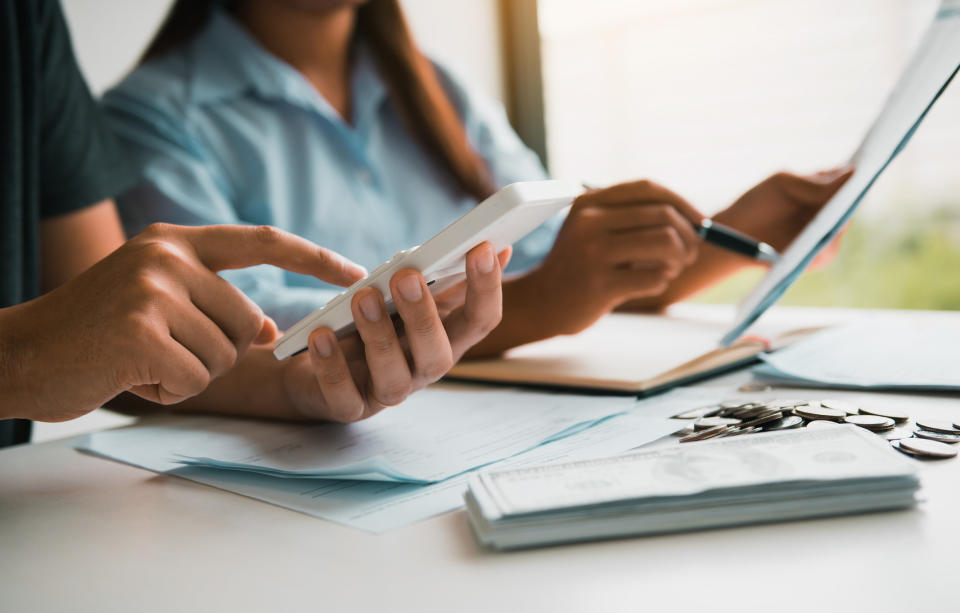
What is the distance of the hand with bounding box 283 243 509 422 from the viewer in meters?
0.48

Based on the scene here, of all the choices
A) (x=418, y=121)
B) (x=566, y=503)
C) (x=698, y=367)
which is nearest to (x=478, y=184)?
(x=418, y=121)

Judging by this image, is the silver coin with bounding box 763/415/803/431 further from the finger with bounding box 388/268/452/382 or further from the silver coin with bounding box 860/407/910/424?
the finger with bounding box 388/268/452/382

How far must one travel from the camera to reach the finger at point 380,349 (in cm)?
48

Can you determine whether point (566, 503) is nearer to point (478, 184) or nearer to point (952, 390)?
point (952, 390)

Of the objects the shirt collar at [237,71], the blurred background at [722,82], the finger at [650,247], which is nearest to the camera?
the finger at [650,247]

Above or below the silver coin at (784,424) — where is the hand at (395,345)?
above

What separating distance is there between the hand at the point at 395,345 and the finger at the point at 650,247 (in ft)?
0.68

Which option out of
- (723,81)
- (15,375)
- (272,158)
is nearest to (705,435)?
(15,375)

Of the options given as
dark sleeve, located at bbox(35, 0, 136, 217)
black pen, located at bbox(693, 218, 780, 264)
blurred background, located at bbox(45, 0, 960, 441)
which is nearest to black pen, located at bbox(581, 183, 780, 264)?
black pen, located at bbox(693, 218, 780, 264)

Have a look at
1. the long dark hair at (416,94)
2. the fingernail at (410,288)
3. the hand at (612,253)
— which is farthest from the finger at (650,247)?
the long dark hair at (416,94)

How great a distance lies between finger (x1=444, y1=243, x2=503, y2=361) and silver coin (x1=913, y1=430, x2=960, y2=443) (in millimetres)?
284

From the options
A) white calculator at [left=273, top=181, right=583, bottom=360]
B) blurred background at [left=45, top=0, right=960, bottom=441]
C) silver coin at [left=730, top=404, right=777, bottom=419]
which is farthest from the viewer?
blurred background at [left=45, top=0, right=960, bottom=441]

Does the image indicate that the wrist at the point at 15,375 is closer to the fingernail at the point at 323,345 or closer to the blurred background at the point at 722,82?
the fingernail at the point at 323,345

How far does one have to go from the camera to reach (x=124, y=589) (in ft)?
1.09
